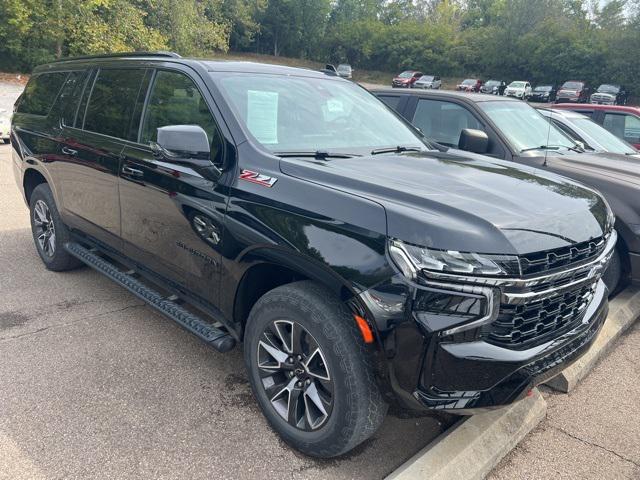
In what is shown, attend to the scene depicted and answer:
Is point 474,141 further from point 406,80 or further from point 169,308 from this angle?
point 406,80

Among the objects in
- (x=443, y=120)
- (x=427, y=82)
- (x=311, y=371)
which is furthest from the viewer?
(x=427, y=82)

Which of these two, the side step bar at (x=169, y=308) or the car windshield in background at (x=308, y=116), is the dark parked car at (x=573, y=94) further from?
the side step bar at (x=169, y=308)

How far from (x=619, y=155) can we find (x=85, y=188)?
18.4 ft

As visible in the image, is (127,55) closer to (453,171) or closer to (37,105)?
(37,105)

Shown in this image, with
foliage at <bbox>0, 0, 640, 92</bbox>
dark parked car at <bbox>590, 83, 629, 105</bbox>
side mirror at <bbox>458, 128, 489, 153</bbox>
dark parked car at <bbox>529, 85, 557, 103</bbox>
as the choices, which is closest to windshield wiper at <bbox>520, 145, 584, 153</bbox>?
side mirror at <bbox>458, 128, 489, 153</bbox>

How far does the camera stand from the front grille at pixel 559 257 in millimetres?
2170

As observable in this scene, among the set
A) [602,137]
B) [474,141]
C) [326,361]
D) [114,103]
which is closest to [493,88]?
[602,137]

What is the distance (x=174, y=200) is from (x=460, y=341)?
74.9 inches

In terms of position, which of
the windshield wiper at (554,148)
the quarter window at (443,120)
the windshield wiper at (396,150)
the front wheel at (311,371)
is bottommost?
the front wheel at (311,371)

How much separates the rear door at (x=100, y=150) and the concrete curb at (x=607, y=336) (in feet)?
10.4

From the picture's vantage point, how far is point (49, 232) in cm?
492

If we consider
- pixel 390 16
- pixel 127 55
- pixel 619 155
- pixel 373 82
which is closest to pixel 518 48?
pixel 373 82

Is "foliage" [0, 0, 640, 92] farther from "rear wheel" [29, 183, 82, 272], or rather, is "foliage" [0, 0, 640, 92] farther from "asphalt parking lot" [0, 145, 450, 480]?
"asphalt parking lot" [0, 145, 450, 480]

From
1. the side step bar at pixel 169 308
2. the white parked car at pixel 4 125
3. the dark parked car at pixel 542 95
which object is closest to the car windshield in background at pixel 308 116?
the side step bar at pixel 169 308
